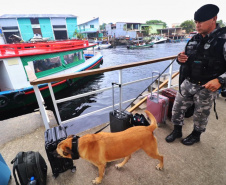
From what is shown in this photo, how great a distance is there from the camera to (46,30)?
3331 cm

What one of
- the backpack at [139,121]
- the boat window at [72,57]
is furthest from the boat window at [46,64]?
the backpack at [139,121]

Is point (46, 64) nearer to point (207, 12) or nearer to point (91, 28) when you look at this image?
point (207, 12)

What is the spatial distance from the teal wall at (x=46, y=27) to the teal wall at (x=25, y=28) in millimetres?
2553

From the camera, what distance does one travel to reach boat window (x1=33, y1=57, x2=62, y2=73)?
720cm

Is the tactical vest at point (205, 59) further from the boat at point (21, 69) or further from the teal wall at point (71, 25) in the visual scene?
the teal wall at point (71, 25)

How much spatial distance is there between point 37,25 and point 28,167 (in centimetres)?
3967

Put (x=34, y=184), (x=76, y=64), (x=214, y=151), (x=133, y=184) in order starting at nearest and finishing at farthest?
(x=34, y=184) < (x=133, y=184) < (x=214, y=151) < (x=76, y=64)

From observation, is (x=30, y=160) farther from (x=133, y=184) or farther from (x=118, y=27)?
(x=118, y=27)

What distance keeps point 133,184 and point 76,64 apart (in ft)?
31.9

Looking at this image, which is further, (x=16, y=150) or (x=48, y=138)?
(x=16, y=150)

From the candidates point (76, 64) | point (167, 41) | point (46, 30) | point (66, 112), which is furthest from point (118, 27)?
point (66, 112)

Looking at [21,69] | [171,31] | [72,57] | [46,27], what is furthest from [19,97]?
[171,31]

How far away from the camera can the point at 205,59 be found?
1.69 m

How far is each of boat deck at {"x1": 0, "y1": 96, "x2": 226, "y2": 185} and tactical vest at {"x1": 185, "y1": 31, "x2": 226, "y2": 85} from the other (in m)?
1.11
